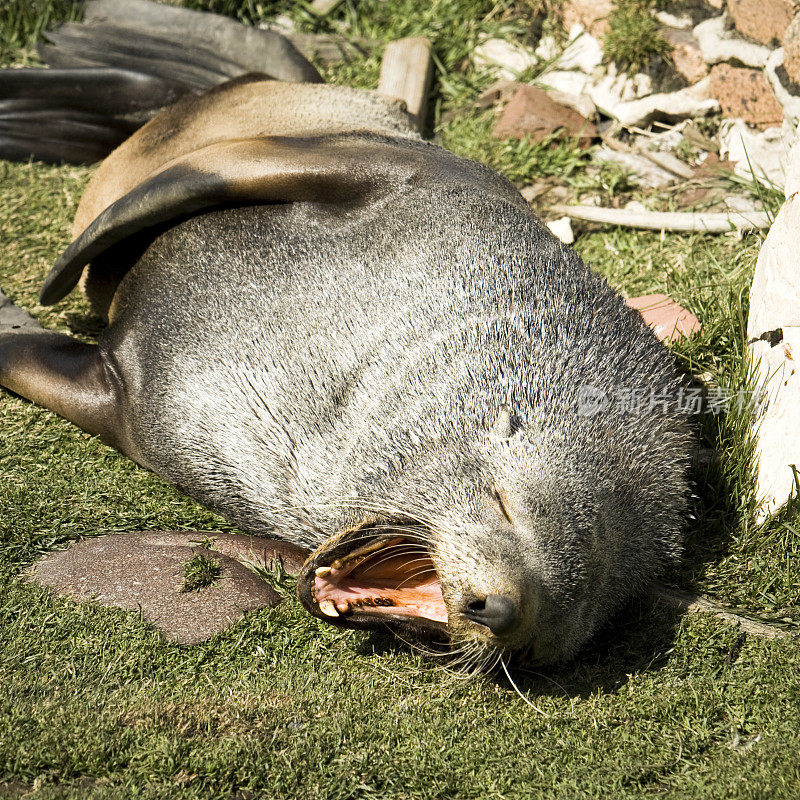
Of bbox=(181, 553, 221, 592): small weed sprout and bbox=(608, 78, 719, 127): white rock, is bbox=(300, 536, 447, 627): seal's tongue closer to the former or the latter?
bbox=(181, 553, 221, 592): small weed sprout

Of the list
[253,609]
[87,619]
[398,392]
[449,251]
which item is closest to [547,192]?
[449,251]

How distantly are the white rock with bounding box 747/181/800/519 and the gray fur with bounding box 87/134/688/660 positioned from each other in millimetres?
477

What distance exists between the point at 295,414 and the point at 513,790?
1.41 metres

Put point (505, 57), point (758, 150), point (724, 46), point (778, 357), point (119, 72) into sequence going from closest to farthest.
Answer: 1. point (778, 357)
2. point (758, 150)
3. point (724, 46)
4. point (119, 72)
5. point (505, 57)

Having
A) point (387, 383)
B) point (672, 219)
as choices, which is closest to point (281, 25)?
point (672, 219)

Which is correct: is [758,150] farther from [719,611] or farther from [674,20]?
[719,611]

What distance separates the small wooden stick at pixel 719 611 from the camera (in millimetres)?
3283

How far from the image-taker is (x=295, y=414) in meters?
3.35

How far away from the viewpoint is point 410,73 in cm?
644

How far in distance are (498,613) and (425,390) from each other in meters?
0.81

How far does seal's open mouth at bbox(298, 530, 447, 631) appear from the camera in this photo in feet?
9.74

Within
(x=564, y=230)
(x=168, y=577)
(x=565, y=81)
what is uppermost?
(x=565, y=81)

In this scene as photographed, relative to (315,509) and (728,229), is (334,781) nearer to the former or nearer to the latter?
(315,509)
